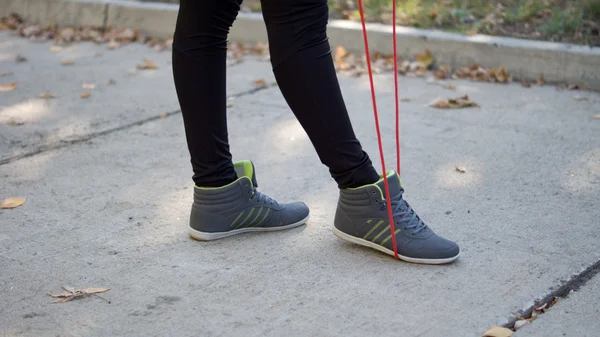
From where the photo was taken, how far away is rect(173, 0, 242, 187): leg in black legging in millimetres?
2434

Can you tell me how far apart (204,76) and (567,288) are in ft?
4.02

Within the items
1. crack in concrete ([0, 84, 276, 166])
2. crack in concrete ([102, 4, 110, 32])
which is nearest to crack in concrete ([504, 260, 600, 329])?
crack in concrete ([0, 84, 276, 166])

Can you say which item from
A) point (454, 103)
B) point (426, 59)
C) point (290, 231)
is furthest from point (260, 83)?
point (290, 231)

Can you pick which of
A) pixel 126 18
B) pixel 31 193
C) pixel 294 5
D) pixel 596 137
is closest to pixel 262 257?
pixel 294 5

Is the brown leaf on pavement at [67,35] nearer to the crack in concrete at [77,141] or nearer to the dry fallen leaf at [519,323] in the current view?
the crack in concrete at [77,141]

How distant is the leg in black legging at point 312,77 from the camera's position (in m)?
2.32

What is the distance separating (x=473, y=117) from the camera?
13.1ft

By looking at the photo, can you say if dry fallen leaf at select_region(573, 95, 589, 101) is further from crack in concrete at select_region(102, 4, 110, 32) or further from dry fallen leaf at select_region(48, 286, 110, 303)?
crack in concrete at select_region(102, 4, 110, 32)

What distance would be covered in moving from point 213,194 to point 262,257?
0.86 feet

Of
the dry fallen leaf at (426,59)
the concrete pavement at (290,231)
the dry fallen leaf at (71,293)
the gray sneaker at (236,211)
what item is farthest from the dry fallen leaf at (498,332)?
the dry fallen leaf at (426,59)

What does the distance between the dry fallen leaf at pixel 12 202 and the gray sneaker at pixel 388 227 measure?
4.05 feet

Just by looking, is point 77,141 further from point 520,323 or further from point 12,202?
point 520,323

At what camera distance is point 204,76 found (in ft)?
8.15

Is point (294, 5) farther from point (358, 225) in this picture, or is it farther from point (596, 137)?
point (596, 137)
